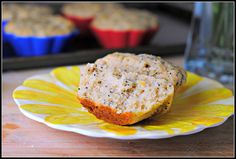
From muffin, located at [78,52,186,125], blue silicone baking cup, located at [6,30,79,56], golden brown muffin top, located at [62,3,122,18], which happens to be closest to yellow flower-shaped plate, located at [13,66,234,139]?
muffin, located at [78,52,186,125]

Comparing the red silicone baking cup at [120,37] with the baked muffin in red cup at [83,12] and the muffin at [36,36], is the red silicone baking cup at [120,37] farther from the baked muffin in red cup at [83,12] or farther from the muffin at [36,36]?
the baked muffin in red cup at [83,12]

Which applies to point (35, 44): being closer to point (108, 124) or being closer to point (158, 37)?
point (158, 37)

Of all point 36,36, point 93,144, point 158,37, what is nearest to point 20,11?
point 36,36

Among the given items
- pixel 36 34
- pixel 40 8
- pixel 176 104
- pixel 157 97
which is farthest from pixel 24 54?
pixel 157 97

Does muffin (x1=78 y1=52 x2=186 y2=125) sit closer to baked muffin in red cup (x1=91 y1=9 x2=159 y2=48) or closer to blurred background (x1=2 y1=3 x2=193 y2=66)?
blurred background (x1=2 y1=3 x2=193 y2=66)

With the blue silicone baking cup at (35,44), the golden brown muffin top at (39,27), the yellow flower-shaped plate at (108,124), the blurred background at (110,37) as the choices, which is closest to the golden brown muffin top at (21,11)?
the blurred background at (110,37)

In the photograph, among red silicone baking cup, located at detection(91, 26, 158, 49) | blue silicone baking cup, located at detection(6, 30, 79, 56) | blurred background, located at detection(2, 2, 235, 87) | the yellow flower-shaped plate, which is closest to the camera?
the yellow flower-shaped plate

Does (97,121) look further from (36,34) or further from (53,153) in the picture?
(36,34)
